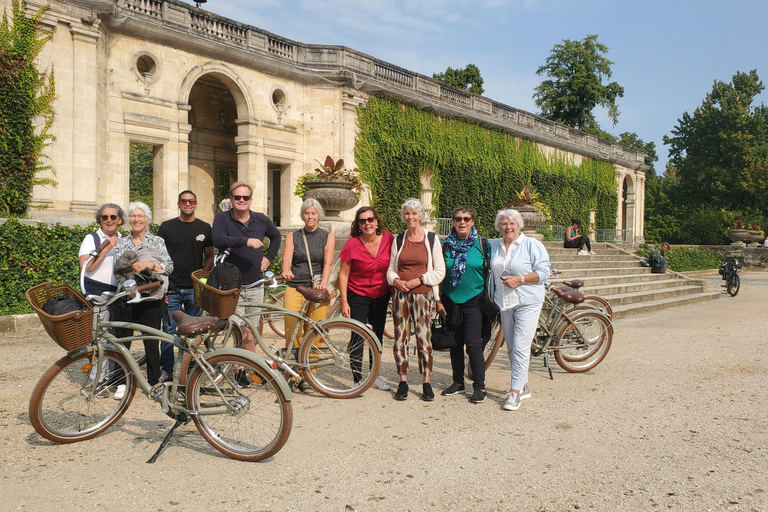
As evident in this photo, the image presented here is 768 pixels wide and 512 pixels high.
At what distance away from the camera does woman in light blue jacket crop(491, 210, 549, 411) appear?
4965 millimetres

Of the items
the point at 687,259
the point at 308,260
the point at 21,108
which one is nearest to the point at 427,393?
the point at 308,260

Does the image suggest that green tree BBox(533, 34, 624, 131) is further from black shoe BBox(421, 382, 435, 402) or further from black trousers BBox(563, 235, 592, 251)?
black shoe BBox(421, 382, 435, 402)

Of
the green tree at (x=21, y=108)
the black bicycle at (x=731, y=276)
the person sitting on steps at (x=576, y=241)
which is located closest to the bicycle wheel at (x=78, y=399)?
the green tree at (x=21, y=108)

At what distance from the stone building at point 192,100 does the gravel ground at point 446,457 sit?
9129 mm

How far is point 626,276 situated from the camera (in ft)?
48.7

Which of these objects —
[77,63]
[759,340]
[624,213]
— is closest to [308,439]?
[759,340]

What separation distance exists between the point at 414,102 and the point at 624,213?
76.3 feet

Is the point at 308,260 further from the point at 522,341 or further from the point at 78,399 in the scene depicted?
the point at 78,399

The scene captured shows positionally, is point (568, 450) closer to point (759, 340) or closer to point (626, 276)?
point (759, 340)

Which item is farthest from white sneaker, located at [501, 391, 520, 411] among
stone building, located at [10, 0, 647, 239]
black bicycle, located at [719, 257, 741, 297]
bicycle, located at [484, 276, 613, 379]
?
black bicycle, located at [719, 257, 741, 297]

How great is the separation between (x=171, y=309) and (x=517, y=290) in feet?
10.3

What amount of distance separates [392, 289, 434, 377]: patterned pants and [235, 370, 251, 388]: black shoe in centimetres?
171

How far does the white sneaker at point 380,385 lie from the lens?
5.46 meters

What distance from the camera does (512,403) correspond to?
4.87m
